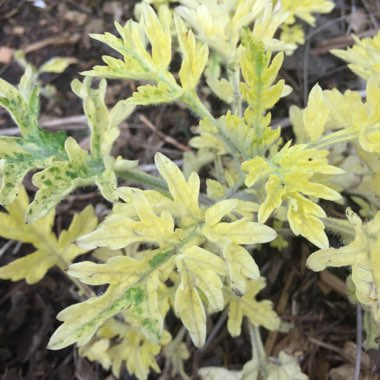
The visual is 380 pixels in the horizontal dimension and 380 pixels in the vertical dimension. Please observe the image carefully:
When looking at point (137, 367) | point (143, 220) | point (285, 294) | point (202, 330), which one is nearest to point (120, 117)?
point (143, 220)

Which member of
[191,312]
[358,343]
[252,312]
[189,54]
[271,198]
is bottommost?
[358,343]

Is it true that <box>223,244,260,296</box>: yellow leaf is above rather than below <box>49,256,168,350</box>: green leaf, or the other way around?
above

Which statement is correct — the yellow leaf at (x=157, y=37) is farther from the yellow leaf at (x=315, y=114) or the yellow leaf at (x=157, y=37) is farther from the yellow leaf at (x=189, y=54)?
the yellow leaf at (x=315, y=114)

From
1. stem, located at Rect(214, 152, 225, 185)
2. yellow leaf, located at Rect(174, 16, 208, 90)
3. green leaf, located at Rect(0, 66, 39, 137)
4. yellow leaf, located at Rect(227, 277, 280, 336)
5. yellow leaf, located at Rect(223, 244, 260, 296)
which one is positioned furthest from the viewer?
stem, located at Rect(214, 152, 225, 185)

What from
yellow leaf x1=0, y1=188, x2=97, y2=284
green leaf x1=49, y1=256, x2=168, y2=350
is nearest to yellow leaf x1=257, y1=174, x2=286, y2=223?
green leaf x1=49, y1=256, x2=168, y2=350

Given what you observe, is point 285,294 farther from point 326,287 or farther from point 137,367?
point 137,367

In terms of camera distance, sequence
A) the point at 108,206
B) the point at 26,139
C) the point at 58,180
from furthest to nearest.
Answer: the point at 108,206
the point at 26,139
the point at 58,180

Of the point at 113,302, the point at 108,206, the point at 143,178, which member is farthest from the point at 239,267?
the point at 108,206

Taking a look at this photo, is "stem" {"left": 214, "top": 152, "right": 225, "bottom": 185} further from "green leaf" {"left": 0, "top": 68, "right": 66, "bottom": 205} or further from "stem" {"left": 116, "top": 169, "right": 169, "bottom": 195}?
"green leaf" {"left": 0, "top": 68, "right": 66, "bottom": 205}

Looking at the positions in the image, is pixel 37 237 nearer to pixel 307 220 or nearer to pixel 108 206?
pixel 108 206
